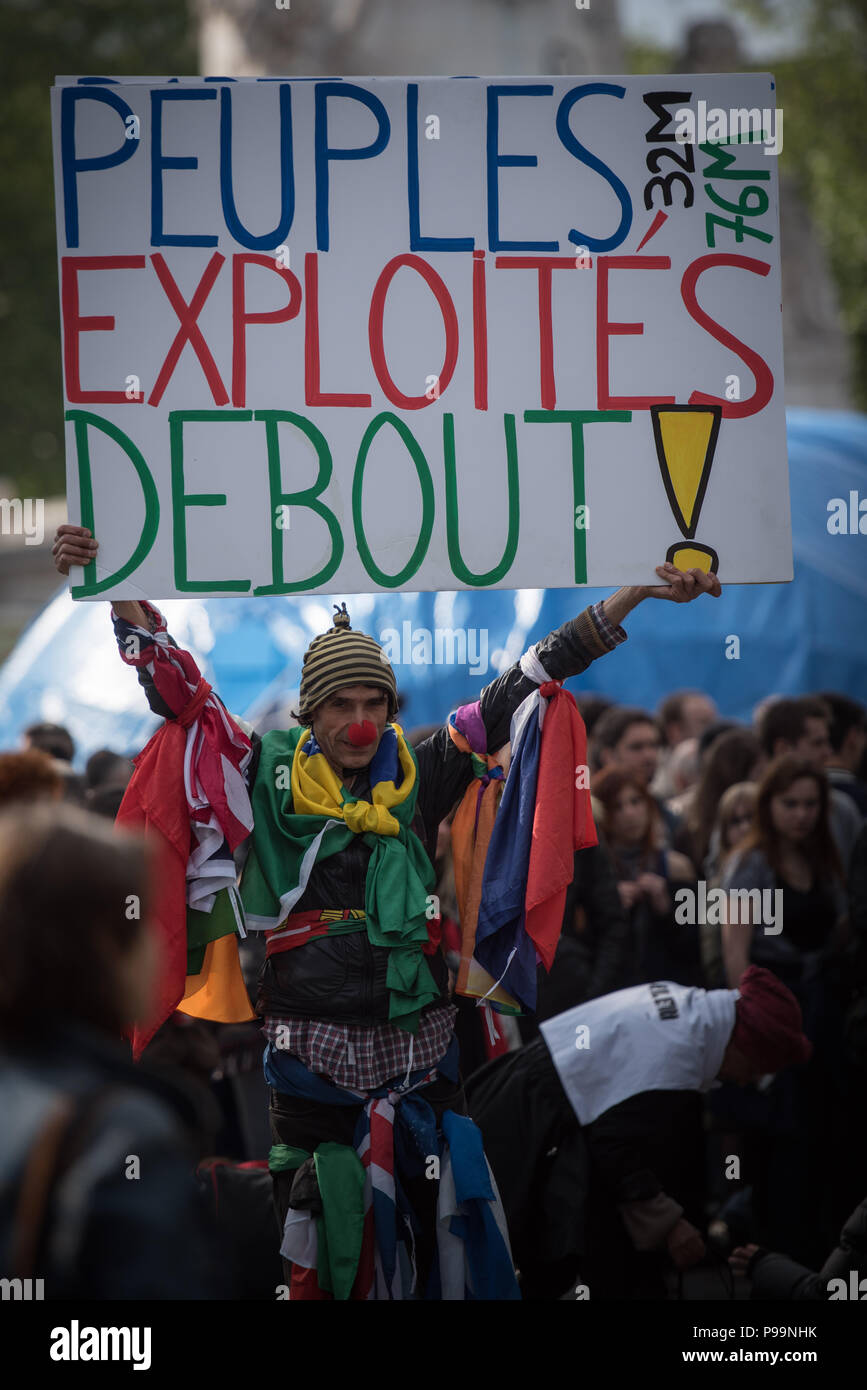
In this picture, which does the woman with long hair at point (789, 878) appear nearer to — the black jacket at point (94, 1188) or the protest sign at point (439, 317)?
the protest sign at point (439, 317)

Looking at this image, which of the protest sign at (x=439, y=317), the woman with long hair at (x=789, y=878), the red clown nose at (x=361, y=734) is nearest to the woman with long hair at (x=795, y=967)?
the woman with long hair at (x=789, y=878)

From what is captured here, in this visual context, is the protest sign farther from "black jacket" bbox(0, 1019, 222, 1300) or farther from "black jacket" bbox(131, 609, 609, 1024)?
"black jacket" bbox(0, 1019, 222, 1300)

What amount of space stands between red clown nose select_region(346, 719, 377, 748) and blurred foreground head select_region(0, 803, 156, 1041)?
4.79 feet

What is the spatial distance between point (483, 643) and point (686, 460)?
4.93 metres

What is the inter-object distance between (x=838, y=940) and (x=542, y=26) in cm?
1201

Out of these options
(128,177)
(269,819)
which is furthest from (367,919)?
(128,177)

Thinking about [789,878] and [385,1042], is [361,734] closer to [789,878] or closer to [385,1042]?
[385,1042]

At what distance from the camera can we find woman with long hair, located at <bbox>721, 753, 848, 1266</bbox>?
4.54 m

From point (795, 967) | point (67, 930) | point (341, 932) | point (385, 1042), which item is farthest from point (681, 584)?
point (795, 967)

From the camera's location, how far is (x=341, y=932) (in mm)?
3100

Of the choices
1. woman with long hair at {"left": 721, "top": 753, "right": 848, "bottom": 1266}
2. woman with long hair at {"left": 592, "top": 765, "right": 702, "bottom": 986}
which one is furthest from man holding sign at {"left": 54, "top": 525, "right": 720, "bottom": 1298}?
woman with long hair at {"left": 592, "top": 765, "right": 702, "bottom": 986}

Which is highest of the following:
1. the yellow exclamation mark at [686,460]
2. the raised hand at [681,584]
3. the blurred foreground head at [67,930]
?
the yellow exclamation mark at [686,460]

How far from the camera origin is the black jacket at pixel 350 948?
3074mm

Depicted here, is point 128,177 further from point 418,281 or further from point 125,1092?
point 125,1092
